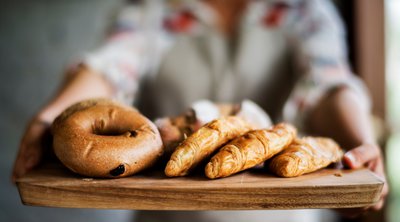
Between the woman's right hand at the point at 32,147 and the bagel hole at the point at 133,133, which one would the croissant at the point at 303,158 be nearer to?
the bagel hole at the point at 133,133

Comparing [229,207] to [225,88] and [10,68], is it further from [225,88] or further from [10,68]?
[10,68]

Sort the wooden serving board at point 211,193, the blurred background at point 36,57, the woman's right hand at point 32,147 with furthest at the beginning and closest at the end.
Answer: the blurred background at point 36,57
the woman's right hand at point 32,147
the wooden serving board at point 211,193

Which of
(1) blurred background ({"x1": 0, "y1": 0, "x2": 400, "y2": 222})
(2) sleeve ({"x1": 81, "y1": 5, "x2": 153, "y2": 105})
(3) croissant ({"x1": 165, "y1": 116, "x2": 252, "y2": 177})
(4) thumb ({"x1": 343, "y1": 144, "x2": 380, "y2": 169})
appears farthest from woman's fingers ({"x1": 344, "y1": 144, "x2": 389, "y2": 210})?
(1) blurred background ({"x1": 0, "y1": 0, "x2": 400, "y2": 222})

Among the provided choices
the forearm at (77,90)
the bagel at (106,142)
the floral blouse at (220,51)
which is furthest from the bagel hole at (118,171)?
the floral blouse at (220,51)

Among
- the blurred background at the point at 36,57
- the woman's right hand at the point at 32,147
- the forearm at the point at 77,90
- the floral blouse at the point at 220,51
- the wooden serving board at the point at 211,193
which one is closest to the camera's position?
the wooden serving board at the point at 211,193

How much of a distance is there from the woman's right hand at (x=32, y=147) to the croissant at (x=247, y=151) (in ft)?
0.98

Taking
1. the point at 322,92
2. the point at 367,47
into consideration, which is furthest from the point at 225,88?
the point at 367,47

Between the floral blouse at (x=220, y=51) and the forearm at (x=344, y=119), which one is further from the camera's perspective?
the floral blouse at (x=220, y=51)

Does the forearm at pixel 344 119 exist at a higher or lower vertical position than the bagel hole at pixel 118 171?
lower

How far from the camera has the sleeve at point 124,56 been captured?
106cm

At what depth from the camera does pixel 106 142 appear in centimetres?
56

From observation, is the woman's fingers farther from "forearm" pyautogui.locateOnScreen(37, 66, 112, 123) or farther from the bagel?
"forearm" pyautogui.locateOnScreen(37, 66, 112, 123)

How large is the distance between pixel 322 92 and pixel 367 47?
0.65 meters

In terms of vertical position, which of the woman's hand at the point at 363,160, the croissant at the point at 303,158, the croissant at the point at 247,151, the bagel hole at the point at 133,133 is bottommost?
the woman's hand at the point at 363,160
